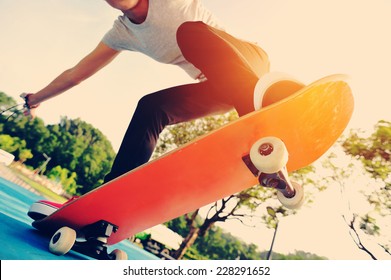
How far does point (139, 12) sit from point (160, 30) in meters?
0.12

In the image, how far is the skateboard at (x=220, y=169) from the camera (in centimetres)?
100

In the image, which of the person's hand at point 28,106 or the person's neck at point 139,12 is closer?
the person's neck at point 139,12

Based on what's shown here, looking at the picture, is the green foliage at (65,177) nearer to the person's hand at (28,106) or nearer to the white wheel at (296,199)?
the person's hand at (28,106)

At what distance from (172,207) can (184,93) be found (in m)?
0.58

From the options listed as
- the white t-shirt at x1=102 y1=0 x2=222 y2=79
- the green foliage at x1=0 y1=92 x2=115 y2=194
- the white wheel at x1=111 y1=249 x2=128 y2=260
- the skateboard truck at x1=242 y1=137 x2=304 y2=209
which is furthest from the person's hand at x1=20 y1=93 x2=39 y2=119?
the green foliage at x1=0 y1=92 x2=115 y2=194

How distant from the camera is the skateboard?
39.4 inches

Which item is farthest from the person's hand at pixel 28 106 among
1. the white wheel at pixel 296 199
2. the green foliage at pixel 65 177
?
the green foliage at pixel 65 177

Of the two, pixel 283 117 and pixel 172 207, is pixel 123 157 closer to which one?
pixel 172 207

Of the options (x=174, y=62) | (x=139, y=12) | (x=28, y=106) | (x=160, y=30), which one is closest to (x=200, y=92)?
(x=174, y=62)

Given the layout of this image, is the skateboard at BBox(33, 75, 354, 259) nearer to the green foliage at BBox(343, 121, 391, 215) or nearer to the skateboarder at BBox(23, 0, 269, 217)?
the skateboarder at BBox(23, 0, 269, 217)

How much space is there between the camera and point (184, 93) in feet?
4.64

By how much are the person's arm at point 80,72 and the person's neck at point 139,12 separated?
0.33 metres

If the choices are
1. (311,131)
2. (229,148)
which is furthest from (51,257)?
(311,131)

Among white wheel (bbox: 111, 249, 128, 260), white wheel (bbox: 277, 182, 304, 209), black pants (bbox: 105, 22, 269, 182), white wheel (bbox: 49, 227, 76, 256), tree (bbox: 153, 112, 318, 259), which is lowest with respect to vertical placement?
tree (bbox: 153, 112, 318, 259)
